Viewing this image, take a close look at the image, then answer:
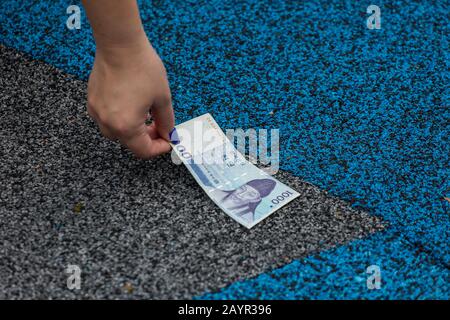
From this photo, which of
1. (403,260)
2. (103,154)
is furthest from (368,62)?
(103,154)

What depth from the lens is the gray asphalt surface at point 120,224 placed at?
3.75 ft

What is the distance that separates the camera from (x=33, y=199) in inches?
51.1

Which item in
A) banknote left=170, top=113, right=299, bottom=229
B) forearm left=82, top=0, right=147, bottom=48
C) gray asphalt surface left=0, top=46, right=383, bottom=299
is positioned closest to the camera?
forearm left=82, top=0, right=147, bottom=48

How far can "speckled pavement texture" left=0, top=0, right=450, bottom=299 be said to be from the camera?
121 cm

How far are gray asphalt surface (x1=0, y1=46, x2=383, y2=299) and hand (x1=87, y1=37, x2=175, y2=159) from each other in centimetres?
22

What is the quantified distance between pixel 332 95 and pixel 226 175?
44cm

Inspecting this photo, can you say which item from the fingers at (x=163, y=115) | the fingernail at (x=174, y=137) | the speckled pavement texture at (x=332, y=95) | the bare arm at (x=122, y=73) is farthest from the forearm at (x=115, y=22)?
the speckled pavement texture at (x=332, y=95)

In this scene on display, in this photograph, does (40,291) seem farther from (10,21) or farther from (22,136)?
(10,21)

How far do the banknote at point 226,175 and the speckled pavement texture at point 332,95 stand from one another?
3.4 inches

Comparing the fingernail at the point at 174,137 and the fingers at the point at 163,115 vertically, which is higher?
the fingers at the point at 163,115

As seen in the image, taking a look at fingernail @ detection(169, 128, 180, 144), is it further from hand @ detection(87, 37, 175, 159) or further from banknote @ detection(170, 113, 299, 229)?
hand @ detection(87, 37, 175, 159)

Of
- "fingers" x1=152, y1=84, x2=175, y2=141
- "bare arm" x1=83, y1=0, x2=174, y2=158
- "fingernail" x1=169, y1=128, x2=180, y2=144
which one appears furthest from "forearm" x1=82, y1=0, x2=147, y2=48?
"fingernail" x1=169, y1=128, x2=180, y2=144

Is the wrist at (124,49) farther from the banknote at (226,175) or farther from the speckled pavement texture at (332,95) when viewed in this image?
the speckled pavement texture at (332,95)

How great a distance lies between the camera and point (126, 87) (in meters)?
Answer: 1.10
